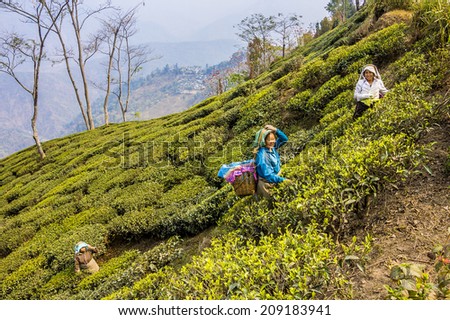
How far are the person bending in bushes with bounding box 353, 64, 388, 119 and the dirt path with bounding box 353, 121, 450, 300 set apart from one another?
5.50 feet

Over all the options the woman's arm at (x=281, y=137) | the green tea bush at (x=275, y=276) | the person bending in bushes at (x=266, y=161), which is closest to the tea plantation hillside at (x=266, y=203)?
the green tea bush at (x=275, y=276)

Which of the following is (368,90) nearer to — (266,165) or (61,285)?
(266,165)

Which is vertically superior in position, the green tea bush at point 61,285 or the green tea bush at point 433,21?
the green tea bush at point 433,21

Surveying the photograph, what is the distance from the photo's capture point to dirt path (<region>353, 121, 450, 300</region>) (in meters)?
3.04

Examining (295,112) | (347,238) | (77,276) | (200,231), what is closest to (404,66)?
(295,112)

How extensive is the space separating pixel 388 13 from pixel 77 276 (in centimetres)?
1204

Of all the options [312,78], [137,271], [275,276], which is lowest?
[137,271]

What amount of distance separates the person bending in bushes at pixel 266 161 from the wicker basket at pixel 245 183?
0.10m

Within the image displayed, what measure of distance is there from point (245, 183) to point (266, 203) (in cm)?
46

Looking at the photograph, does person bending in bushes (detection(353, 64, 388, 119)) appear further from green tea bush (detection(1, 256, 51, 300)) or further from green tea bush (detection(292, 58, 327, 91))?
green tea bush (detection(1, 256, 51, 300))

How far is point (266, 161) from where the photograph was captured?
488 cm

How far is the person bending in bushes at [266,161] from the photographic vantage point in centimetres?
480

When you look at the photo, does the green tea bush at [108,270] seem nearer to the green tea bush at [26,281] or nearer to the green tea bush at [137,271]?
the green tea bush at [137,271]

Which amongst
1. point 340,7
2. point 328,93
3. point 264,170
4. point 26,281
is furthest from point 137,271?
point 340,7
